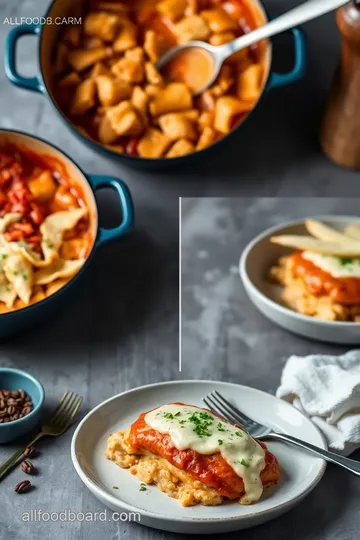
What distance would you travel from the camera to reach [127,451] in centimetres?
129

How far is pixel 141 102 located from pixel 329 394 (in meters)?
0.78

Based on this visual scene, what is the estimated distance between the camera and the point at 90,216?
171cm

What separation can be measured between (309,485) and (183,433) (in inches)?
7.0

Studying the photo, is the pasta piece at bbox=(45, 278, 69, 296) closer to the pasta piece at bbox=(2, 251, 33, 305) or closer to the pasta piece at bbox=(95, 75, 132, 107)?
the pasta piece at bbox=(2, 251, 33, 305)

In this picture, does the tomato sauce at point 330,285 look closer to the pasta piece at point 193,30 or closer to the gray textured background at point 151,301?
the gray textured background at point 151,301

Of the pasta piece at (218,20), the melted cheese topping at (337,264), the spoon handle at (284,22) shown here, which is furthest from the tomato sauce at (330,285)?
the pasta piece at (218,20)

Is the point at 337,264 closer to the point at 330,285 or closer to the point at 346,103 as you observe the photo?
the point at 330,285

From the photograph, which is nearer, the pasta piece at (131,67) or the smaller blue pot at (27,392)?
the smaller blue pot at (27,392)

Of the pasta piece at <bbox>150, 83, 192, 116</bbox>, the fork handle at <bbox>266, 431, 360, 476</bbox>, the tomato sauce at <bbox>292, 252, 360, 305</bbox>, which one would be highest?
the pasta piece at <bbox>150, 83, 192, 116</bbox>

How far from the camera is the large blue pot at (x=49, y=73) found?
1.83 meters

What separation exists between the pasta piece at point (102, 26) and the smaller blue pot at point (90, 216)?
317 mm

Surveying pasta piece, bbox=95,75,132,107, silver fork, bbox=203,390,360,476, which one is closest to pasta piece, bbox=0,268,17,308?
silver fork, bbox=203,390,360,476

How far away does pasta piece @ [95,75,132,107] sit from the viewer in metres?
1.89

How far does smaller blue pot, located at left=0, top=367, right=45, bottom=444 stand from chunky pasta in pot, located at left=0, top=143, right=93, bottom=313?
0.15 metres
